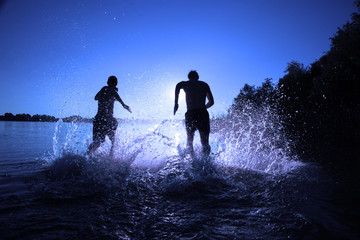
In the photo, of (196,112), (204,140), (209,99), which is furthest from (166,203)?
(209,99)

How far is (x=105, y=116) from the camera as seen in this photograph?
5074 mm

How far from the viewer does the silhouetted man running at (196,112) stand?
4715mm

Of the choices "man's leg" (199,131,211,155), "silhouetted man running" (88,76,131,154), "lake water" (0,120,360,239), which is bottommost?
"lake water" (0,120,360,239)

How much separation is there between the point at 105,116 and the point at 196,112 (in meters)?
2.49

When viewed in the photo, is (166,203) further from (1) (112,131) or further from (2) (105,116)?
(2) (105,116)

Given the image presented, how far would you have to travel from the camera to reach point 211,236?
1638mm

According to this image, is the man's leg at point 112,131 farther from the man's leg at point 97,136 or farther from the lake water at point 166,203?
the lake water at point 166,203

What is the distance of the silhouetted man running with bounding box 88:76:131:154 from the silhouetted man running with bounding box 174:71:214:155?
2.05 meters

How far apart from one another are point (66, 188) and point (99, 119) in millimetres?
2517

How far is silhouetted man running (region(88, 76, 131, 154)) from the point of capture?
4.91 m

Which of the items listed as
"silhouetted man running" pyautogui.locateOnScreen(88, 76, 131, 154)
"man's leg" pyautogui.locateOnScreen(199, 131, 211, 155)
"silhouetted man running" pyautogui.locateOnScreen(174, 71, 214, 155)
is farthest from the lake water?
"silhouetted man running" pyautogui.locateOnScreen(88, 76, 131, 154)

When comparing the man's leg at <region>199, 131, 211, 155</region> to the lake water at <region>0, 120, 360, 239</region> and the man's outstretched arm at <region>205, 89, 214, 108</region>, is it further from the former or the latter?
the man's outstretched arm at <region>205, 89, 214, 108</region>

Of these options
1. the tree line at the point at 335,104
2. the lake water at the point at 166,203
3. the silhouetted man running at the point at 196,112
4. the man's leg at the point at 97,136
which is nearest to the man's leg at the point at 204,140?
the silhouetted man running at the point at 196,112

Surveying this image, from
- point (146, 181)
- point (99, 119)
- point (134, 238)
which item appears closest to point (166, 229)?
point (134, 238)
